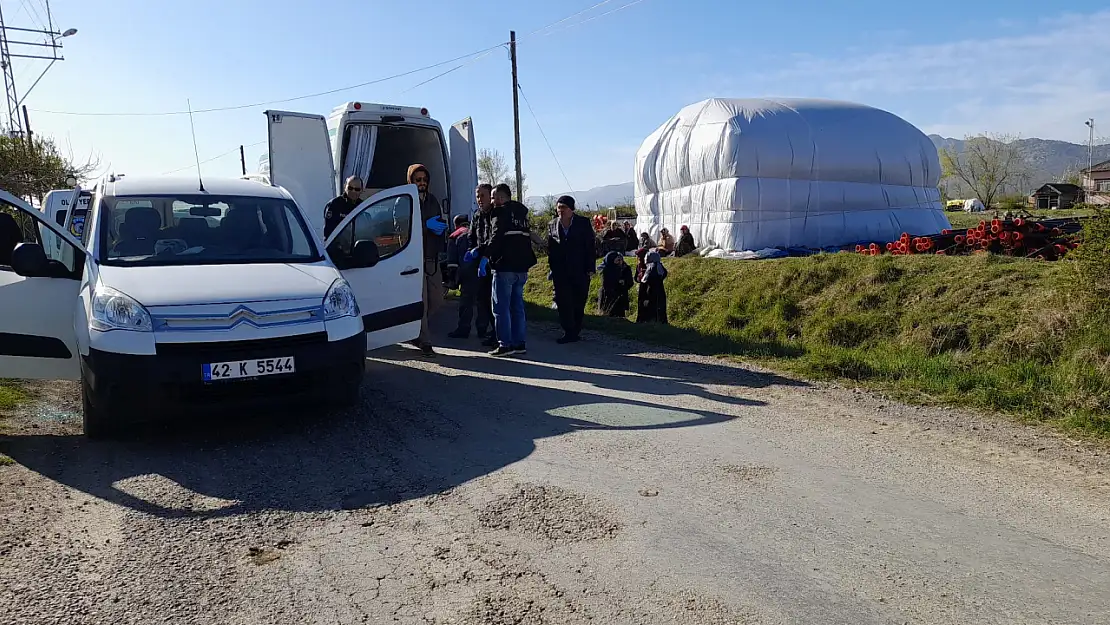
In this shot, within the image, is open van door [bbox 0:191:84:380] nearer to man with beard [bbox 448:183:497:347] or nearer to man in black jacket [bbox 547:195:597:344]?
man with beard [bbox 448:183:497:347]

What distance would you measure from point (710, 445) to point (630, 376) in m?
2.30

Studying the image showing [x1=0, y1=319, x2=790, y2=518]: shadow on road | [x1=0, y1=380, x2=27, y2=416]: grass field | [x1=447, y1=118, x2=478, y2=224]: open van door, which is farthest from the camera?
[x1=447, y1=118, x2=478, y2=224]: open van door

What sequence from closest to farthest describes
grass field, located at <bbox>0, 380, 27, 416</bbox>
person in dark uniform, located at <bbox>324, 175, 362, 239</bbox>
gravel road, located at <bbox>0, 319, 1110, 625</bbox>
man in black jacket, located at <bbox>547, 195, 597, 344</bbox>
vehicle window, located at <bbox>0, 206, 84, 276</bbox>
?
gravel road, located at <bbox>0, 319, 1110, 625</bbox>, vehicle window, located at <bbox>0, 206, 84, 276</bbox>, grass field, located at <bbox>0, 380, 27, 416</bbox>, person in dark uniform, located at <bbox>324, 175, 362, 239</bbox>, man in black jacket, located at <bbox>547, 195, 597, 344</bbox>

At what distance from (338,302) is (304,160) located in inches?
232

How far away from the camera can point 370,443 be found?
17.0 ft

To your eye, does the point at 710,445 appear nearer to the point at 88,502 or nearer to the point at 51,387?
the point at 88,502

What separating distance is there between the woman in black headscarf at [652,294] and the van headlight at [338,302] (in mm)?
5910

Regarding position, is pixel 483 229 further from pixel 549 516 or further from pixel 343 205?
pixel 549 516

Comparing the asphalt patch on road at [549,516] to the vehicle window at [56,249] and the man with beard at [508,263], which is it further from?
the man with beard at [508,263]

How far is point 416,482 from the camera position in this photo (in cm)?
442

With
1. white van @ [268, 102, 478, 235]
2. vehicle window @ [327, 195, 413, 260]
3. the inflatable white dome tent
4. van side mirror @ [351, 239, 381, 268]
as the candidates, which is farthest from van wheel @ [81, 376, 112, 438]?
the inflatable white dome tent

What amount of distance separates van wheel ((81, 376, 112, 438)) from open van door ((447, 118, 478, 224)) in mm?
7438

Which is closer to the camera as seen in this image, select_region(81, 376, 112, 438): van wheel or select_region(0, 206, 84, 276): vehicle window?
select_region(81, 376, 112, 438): van wheel

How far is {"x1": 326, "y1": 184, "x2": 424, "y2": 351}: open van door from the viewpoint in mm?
6977
